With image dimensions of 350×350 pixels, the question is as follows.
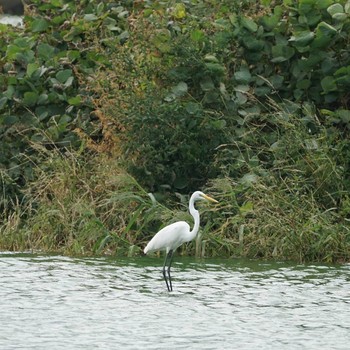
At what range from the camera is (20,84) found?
55.6ft

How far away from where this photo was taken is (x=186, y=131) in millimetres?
14805

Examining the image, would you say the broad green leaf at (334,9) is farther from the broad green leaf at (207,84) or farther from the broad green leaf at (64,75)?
the broad green leaf at (64,75)

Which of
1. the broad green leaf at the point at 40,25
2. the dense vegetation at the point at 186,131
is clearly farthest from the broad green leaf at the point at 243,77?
the broad green leaf at the point at 40,25

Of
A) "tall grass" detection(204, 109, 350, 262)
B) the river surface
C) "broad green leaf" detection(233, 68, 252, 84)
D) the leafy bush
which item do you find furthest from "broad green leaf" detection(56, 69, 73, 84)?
the river surface

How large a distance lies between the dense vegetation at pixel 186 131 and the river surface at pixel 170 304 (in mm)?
610

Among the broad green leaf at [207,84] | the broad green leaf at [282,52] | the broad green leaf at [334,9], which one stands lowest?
the broad green leaf at [207,84]

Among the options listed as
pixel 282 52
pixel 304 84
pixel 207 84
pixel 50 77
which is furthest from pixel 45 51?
pixel 304 84

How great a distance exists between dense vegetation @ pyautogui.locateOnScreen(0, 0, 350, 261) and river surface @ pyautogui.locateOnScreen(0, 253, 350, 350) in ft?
2.00

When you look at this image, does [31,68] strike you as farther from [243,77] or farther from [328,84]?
[328,84]

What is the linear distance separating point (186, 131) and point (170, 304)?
4412 millimetres

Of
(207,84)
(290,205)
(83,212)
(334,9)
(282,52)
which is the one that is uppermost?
(334,9)

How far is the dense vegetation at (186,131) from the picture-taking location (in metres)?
13.9

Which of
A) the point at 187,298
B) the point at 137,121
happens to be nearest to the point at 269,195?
the point at 137,121

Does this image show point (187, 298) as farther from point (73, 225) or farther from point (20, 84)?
point (20, 84)
